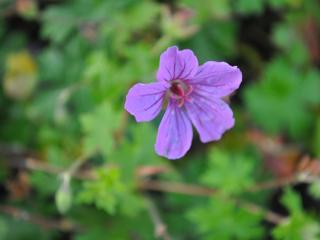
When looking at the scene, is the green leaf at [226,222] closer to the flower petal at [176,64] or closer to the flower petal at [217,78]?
the flower petal at [217,78]

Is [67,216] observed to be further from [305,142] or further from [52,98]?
[305,142]

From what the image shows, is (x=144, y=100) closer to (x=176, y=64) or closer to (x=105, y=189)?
(x=176, y=64)

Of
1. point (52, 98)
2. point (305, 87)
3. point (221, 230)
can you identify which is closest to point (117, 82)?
point (52, 98)

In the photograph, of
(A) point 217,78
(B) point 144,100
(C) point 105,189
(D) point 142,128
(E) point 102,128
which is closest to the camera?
(B) point 144,100

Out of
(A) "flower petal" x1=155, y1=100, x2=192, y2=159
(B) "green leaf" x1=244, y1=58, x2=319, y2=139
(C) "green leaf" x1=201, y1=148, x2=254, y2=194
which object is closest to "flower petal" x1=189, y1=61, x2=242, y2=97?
(A) "flower petal" x1=155, y1=100, x2=192, y2=159

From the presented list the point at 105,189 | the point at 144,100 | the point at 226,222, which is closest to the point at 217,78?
the point at 144,100

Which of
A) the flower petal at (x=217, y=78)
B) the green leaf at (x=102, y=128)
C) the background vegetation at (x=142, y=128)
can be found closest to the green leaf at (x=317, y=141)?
the background vegetation at (x=142, y=128)

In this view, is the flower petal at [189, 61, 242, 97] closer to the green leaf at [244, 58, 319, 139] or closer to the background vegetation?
the background vegetation
